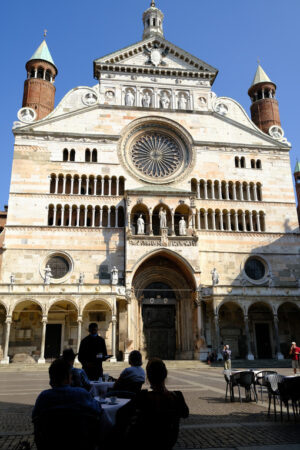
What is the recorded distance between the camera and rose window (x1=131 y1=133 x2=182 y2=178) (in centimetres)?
3366

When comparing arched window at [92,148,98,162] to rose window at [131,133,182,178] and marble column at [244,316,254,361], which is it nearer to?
rose window at [131,133,182,178]

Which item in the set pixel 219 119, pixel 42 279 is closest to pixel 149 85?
pixel 219 119

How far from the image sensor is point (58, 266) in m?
29.4

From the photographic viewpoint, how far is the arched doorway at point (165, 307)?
29922 millimetres

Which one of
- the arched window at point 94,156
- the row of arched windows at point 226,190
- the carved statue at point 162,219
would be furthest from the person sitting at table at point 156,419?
the arched window at point 94,156

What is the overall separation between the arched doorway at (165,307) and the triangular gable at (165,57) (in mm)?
18703

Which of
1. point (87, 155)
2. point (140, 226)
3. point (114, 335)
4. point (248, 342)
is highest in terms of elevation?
point (87, 155)

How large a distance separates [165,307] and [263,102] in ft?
74.2

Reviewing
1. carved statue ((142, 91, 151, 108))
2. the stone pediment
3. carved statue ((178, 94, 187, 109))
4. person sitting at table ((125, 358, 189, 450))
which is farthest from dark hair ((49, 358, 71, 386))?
the stone pediment

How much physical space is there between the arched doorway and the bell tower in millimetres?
28496

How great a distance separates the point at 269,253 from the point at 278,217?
3505mm

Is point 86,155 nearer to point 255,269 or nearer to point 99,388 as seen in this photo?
point 255,269

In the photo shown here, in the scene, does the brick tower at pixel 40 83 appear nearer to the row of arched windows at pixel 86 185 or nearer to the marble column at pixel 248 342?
the row of arched windows at pixel 86 185

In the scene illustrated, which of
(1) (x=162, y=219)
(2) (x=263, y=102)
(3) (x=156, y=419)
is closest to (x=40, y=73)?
(1) (x=162, y=219)
